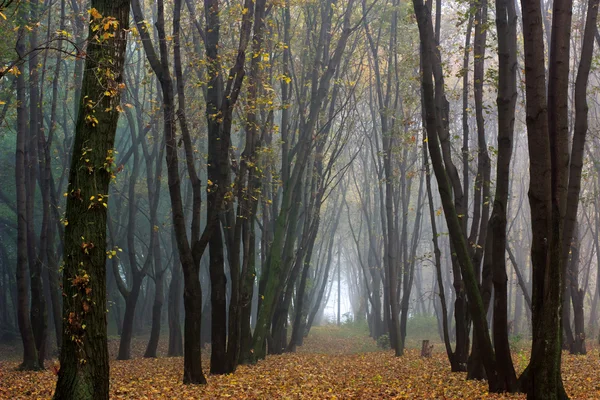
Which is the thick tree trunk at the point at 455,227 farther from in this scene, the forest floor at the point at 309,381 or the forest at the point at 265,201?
the forest floor at the point at 309,381

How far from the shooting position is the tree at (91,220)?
21.4 feet

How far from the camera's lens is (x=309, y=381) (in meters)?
11.9

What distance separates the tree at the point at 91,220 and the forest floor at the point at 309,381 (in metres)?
2.91

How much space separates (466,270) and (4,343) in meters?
22.3

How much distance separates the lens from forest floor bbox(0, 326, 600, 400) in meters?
9.74

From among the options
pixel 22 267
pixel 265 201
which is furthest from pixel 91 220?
pixel 22 267

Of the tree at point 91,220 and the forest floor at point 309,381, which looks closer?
the tree at point 91,220

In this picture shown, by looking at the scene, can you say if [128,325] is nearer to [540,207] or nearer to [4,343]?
[4,343]

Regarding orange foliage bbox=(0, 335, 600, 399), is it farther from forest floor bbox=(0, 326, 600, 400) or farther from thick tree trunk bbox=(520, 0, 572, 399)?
thick tree trunk bbox=(520, 0, 572, 399)

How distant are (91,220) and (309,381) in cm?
653

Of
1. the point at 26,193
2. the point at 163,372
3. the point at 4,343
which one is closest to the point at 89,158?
the point at 163,372

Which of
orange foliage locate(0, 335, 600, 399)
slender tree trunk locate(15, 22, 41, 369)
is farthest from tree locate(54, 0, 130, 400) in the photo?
slender tree trunk locate(15, 22, 41, 369)

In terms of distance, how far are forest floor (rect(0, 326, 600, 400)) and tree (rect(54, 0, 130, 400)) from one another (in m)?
2.91

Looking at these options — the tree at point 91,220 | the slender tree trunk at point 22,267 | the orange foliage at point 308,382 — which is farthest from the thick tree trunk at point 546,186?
the slender tree trunk at point 22,267
